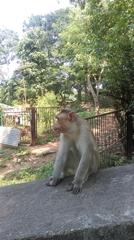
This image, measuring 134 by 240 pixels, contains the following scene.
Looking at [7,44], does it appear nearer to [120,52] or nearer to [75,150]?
[120,52]

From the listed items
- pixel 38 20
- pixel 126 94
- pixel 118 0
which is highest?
pixel 38 20

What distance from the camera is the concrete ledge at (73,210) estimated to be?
9.61 ft

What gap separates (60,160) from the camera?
4.23 metres

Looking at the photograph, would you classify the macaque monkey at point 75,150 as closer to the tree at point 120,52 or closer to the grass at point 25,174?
the tree at point 120,52

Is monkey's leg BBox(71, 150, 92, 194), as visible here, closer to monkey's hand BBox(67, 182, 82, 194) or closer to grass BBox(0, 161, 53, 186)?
monkey's hand BBox(67, 182, 82, 194)

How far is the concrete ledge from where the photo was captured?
2928mm

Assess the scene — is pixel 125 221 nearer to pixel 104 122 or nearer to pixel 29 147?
pixel 104 122

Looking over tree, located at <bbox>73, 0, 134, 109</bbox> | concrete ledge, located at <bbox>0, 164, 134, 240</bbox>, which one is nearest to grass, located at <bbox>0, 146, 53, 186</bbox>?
tree, located at <bbox>73, 0, 134, 109</bbox>

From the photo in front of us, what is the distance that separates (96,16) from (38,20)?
33.9 metres

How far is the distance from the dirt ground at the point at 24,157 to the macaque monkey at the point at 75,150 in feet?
21.4

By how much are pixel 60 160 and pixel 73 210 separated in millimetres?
898

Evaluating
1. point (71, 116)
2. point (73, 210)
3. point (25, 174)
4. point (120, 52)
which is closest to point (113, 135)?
point (120, 52)

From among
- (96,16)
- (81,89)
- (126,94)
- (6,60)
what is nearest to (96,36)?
(96,16)

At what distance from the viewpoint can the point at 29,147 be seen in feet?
47.0
